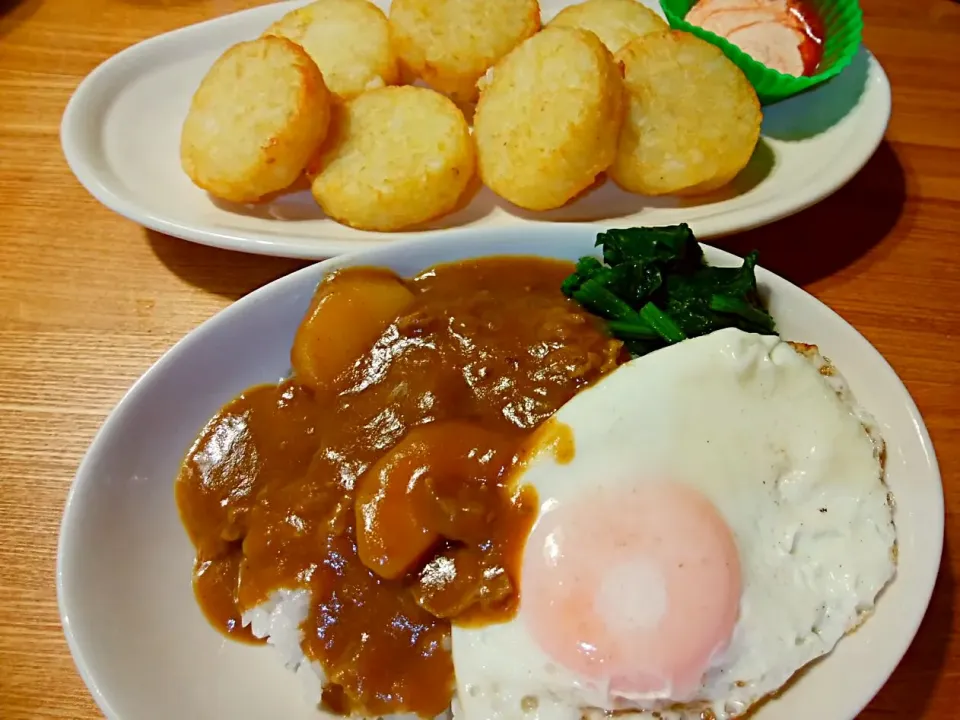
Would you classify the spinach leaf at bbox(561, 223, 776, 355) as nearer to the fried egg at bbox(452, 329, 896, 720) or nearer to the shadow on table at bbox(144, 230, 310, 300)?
the fried egg at bbox(452, 329, 896, 720)

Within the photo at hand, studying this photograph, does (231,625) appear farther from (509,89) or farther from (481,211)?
(509,89)

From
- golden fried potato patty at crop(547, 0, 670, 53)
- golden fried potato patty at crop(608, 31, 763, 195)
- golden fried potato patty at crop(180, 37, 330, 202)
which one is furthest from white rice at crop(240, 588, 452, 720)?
golden fried potato patty at crop(547, 0, 670, 53)

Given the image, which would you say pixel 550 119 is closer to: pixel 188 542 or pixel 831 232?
pixel 831 232

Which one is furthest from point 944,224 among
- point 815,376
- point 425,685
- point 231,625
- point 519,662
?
point 231,625

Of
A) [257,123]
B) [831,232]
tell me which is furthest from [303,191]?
[831,232]

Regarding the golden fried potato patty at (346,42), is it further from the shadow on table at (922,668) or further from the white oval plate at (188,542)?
the shadow on table at (922,668)

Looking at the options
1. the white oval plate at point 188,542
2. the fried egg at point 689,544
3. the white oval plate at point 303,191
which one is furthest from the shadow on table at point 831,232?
the fried egg at point 689,544
